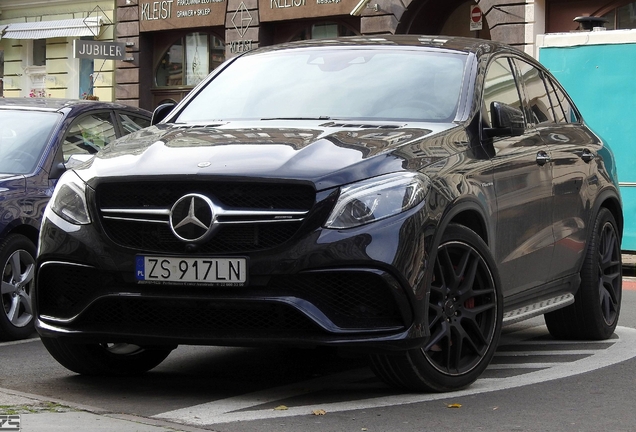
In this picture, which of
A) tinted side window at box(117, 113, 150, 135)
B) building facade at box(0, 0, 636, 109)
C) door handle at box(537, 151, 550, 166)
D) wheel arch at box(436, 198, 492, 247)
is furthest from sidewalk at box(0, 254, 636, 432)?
building facade at box(0, 0, 636, 109)

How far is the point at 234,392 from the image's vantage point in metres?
6.10

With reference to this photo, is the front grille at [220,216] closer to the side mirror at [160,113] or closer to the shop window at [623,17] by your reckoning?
the side mirror at [160,113]

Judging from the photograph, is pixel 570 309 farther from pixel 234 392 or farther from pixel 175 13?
pixel 175 13

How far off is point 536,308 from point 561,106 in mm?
1704

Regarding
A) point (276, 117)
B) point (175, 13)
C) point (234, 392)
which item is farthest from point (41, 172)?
point (175, 13)

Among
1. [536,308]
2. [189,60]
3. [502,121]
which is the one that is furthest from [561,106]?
[189,60]

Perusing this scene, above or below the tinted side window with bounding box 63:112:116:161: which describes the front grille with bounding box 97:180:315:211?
below

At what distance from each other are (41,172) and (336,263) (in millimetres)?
3881

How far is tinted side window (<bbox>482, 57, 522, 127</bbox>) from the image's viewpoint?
6.78 meters

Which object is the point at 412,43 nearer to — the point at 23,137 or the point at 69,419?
the point at 69,419

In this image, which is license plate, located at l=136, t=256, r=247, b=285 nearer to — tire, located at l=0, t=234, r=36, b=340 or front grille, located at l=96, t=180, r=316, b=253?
front grille, located at l=96, t=180, r=316, b=253

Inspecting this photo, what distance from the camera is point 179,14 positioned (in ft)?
101

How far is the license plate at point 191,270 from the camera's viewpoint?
5.48 metres

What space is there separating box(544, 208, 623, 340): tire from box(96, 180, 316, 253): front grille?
292 centimetres
